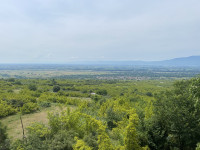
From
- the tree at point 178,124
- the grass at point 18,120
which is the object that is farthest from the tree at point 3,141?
the tree at point 178,124

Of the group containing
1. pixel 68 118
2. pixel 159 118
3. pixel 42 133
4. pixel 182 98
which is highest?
pixel 182 98

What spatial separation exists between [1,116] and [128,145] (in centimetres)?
2000

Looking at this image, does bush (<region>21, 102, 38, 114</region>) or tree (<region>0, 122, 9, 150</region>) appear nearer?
tree (<region>0, 122, 9, 150</region>)

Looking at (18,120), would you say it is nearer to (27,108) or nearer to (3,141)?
(27,108)

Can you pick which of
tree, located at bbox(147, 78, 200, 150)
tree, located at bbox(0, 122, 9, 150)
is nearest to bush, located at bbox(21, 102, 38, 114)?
tree, located at bbox(0, 122, 9, 150)

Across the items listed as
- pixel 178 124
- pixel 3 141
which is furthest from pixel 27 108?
pixel 178 124

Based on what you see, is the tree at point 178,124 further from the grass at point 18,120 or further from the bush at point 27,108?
the bush at point 27,108

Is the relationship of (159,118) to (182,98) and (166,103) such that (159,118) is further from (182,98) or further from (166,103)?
(182,98)

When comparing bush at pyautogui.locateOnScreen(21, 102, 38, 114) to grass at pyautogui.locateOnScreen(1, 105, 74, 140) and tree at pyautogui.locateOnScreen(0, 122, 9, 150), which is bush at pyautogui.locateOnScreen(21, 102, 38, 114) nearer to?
grass at pyautogui.locateOnScreen(1, 105, 74, 140)

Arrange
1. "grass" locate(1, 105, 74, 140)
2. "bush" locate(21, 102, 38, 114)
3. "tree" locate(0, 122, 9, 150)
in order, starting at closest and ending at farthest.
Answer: "tree" locate(0, 122, 9, 150) → "grass" locate(1, 105, 74, 140) → "bush" locate(21, 102, 38, 114)

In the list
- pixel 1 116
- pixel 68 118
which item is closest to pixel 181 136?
pixel 68 118

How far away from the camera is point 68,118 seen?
39.0 ft

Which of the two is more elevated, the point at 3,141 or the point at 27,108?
the point at 3,141

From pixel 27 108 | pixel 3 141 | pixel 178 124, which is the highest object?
pixel 178 124
